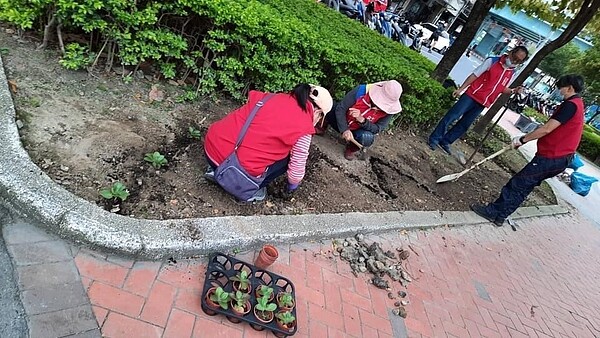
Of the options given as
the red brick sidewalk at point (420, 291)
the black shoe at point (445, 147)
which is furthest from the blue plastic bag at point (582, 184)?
the black shoe at point (445, 147)

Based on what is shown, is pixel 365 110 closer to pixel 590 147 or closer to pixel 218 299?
pixel 218 299

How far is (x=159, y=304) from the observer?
6.65 ft

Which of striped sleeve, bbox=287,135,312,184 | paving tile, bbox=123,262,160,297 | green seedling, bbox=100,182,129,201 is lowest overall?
paving tile, bbox=123,262,160,297

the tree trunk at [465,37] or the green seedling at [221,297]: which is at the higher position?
the tree trunk at [465,37]

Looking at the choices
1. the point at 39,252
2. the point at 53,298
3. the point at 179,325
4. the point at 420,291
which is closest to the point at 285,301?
the point at 179,325

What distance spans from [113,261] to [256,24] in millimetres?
2391

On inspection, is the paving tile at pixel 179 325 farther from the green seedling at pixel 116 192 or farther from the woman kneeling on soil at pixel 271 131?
the woman kneeling on soil at pixel 271 131

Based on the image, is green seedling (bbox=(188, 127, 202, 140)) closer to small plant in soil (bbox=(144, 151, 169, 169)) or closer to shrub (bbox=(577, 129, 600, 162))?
small plant in soil (bbox=(144, 151, 169, 169))

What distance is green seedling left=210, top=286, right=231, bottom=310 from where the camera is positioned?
2.08 metres

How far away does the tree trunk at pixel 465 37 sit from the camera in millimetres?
6562

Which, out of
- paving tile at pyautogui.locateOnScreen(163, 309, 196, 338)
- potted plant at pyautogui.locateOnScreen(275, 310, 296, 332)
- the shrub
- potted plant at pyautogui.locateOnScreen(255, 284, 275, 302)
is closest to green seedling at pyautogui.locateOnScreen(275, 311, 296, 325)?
potted plant at pyautogui.locateOnScreen(275, 310, 296, 332)

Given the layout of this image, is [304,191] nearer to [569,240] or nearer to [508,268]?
[508,268]

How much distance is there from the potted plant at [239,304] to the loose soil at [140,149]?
70 cm

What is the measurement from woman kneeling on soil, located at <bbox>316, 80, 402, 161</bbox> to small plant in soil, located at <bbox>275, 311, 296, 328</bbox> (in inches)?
85.6
